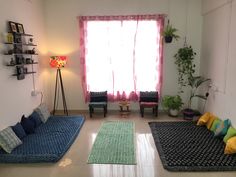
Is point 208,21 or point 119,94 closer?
point 208,21

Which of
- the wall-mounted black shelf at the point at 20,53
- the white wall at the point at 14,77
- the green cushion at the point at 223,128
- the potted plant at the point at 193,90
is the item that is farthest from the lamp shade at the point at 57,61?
the green cushion at the point at 223,128

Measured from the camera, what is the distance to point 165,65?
18.9 feet

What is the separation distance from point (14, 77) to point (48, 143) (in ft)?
4.64

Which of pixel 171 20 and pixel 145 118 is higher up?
Result: pixel 171 20

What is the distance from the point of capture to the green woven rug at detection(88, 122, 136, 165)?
3232 mm

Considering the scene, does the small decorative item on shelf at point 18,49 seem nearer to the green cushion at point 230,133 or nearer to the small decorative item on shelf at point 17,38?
the small decorative item on shelf at point 17,38

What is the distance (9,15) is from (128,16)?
2788mm

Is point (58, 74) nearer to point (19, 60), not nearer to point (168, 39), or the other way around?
point (19, 60)

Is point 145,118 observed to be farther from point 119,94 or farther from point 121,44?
point 121,44

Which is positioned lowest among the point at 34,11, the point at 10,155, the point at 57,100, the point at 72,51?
the point at 10,155

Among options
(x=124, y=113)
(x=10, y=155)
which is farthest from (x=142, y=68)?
(x=10, y=155)

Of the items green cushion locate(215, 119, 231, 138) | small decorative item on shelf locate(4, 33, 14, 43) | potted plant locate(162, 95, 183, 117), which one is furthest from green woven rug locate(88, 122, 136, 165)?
small decorative item on shelf locate(4, 33, 14, 43)

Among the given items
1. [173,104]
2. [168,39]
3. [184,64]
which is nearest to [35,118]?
[173,104]

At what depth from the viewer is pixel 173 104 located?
17.7 ft
